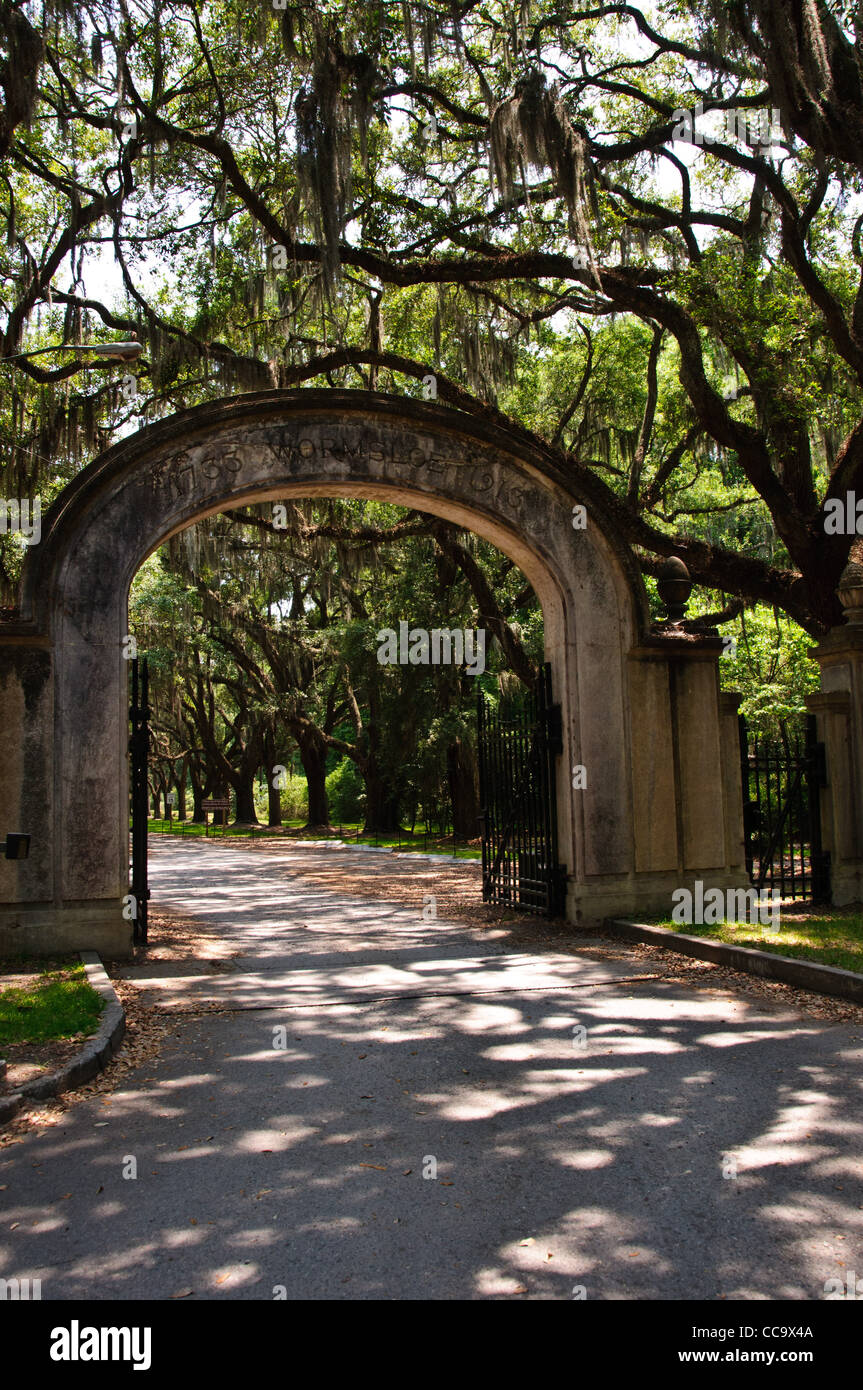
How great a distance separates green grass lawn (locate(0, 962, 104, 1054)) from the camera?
5.95 metres

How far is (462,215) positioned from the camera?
557 inches

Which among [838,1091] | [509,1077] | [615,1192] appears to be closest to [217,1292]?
[615,1192]

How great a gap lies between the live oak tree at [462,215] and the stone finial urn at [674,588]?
3.46 ft

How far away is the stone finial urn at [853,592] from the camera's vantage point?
10.5 m

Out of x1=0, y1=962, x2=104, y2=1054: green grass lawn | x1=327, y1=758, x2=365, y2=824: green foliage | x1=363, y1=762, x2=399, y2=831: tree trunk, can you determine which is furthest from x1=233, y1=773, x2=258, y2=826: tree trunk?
x1=0, y1=962, x2=104, y2=1054: green grass lawn

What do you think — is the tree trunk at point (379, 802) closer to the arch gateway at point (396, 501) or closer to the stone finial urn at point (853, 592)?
the arch gateway at point (396, 501)

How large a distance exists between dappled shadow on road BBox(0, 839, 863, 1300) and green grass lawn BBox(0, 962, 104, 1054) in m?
0.60

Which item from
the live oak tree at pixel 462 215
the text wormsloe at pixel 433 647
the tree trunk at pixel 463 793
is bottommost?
the tree trunk at pixel 463 793

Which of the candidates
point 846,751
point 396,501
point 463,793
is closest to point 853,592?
point 846,751

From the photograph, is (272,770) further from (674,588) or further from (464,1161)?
(464,1161)

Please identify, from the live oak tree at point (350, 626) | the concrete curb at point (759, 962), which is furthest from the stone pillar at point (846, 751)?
the live oak tree at point (350, 626)

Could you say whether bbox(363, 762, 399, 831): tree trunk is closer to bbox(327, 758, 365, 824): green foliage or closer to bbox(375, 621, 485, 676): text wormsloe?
bbox(327, 758, 365, 824): green foliage

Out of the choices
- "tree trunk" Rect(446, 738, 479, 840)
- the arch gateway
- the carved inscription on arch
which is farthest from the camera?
"tree trunk" Rect(446, 738, 479, 840)
